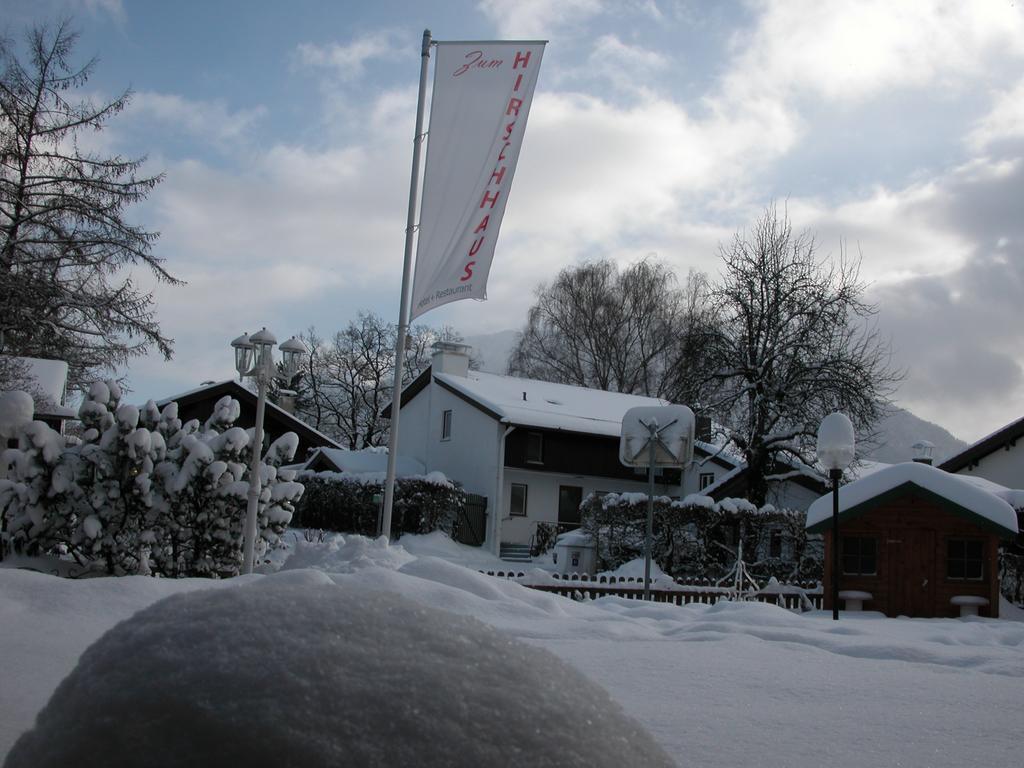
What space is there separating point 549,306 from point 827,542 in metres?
31.2

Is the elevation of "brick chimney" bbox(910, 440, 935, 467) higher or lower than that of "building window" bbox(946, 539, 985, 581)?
higher

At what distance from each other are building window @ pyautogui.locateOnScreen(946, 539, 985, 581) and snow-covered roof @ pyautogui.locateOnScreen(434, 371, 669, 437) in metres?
14.8

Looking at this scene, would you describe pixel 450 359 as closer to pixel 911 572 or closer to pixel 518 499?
pixel 518 499

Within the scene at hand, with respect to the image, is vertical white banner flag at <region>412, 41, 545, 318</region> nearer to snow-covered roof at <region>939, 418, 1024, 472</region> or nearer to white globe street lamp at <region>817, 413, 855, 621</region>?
white globe street lamp at <region>817, 413, 855, 621</region>

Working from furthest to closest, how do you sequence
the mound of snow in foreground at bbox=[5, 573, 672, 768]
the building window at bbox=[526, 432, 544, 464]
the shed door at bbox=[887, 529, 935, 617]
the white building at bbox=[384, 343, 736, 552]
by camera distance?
1. the building window at bbox=[526, 432, 544, 464]
2. the white building at bbox=[384, 343, 736, 552]
3. the shed door at bbox=[887, 529, 935, 617]
4. the mound of snow in foreground at bbox=[5, 573, 672, 768]

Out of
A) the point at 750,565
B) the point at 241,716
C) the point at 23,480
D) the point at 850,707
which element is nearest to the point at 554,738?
the point at 241,716

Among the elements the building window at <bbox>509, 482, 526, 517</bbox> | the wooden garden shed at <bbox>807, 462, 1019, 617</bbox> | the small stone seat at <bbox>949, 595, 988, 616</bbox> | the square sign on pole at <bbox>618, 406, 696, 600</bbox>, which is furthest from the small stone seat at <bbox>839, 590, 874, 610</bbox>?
the building window at <bbox>509, 482, 526, 517</bbox>

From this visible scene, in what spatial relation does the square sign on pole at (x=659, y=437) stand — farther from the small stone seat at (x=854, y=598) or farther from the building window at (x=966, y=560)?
the building window at (x=966, y=560)

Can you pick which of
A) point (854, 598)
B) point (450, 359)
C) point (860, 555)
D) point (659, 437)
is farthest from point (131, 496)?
point (450, 359)

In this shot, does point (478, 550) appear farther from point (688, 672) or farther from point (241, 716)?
point (241, 716)

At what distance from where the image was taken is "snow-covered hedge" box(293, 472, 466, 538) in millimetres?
28312

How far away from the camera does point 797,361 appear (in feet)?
90.2

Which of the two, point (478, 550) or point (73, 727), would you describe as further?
point (478, 550)

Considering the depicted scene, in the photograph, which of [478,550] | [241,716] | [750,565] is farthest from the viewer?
[478,550]
